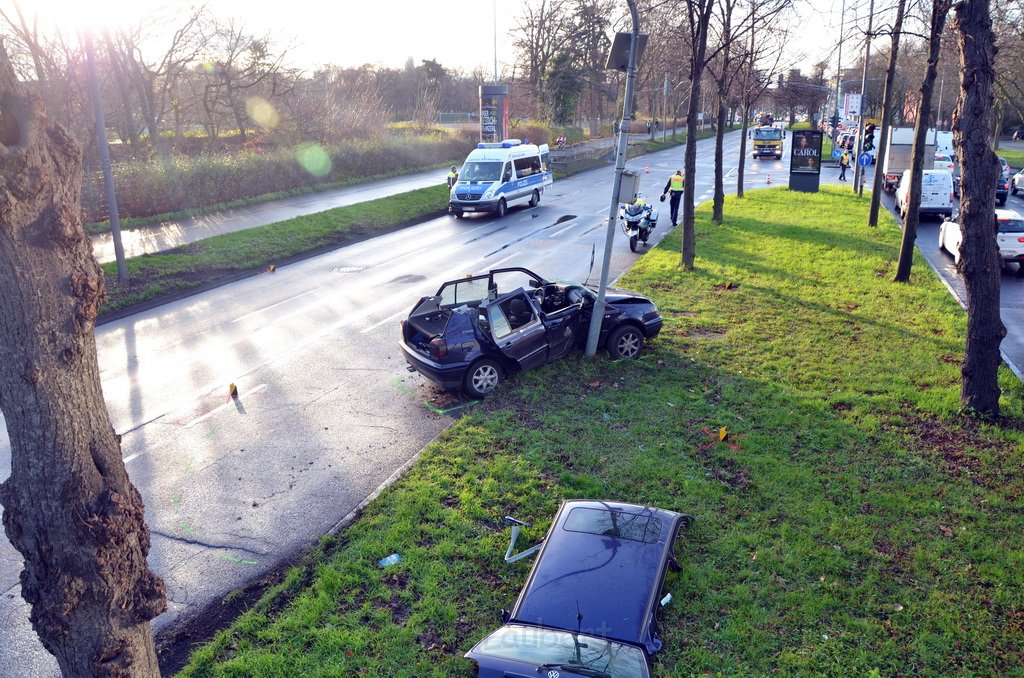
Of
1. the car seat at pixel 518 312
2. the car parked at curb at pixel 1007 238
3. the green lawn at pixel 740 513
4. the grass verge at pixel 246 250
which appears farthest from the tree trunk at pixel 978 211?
the grass verge at pixel 246 250

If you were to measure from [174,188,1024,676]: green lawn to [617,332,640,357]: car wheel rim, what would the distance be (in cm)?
23

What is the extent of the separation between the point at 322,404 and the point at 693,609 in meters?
6.29

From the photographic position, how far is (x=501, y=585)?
21.2 ft

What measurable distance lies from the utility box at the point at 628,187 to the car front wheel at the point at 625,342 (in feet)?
6.27

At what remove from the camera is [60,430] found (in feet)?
12.8

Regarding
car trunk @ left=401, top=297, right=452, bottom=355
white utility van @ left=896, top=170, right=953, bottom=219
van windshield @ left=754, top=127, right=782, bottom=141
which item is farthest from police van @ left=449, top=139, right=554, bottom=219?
van windshield @ left=754, top=127, right=782, bottom=141

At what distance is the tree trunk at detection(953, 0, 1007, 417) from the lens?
917cm

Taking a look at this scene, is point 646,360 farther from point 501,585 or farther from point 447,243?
point 447,243

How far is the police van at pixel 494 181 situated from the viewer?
27203 millimetres

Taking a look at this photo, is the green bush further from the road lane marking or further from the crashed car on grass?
the crashed car on grass

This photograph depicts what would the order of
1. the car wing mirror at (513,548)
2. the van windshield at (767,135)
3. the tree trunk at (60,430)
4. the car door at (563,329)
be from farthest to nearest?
the van windshield at (767,135), the car door at (563,329), the car wing mirror at (513,548), the tree trunk at (60,430)

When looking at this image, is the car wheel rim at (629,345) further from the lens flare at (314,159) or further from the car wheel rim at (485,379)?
the lens flare at (314,159)

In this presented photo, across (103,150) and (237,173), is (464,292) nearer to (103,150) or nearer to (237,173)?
(103,150)

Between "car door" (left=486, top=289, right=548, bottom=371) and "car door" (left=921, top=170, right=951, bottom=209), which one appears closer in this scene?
"car door" (left=486, top=289, right=548, bottom=371)
